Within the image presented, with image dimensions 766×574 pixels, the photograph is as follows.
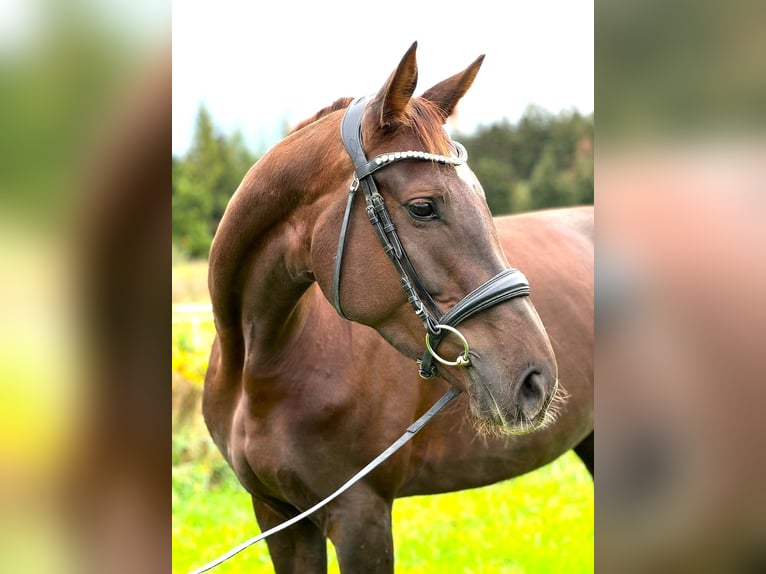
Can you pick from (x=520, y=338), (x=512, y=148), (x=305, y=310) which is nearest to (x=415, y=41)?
(x=520, y=338)

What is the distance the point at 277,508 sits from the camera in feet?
9.88

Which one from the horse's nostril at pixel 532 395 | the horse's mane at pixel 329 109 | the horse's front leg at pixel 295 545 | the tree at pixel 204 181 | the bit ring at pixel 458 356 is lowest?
the tree at pixel 204 181

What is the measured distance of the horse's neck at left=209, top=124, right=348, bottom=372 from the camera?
7.92 feet

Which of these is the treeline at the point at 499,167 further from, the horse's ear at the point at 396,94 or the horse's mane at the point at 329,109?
the horse's ear at the point at 396,94

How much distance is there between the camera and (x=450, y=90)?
2439 mm

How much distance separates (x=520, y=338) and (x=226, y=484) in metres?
5.08

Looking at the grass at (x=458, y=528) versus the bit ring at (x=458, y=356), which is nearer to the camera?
the bit ring at (x=458, y=356)

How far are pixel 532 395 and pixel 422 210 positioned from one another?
0.60 m

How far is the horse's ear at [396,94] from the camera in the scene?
2.09 metres

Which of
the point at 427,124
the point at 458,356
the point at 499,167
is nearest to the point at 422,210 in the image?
the point at 427,124

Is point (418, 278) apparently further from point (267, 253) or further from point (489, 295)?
point (267, 253)
